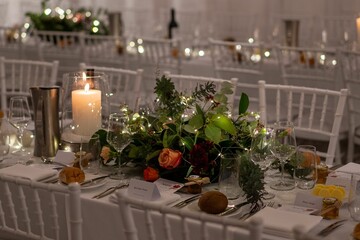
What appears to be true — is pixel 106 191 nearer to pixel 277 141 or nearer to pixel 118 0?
pixel 277 141

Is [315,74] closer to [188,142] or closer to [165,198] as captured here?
[188,142]

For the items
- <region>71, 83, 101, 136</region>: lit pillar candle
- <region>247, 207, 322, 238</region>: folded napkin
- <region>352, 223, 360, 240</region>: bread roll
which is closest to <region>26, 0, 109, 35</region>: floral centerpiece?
<region>71, 83, 101, 136</region>: lit pillar candle

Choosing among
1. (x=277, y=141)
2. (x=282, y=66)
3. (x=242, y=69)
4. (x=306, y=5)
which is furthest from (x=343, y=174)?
(x=306, y=5)

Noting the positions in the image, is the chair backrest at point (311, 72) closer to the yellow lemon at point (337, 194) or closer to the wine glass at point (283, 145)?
the wine glass at point (283, 145)

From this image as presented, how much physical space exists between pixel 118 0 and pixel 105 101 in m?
6.25

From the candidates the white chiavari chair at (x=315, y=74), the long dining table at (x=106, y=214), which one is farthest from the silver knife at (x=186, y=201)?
the white chiavari chair at (x=315, y=74)

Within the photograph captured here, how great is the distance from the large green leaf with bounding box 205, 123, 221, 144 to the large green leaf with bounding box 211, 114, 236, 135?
0.02 metres

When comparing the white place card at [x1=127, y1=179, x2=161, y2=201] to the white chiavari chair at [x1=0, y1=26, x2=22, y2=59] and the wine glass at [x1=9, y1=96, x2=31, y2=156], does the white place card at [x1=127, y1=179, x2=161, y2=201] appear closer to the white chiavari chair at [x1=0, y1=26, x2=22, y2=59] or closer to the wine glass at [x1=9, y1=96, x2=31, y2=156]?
the wine glass at [x1=9, y1=96, x2=31, y2=156]

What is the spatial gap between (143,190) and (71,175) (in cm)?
29

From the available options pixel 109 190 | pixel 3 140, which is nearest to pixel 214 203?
pixel 109 190

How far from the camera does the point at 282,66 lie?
4.07m

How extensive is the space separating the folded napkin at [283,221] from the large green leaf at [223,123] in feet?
1.19

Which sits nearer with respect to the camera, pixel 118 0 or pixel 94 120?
pixel 94 120

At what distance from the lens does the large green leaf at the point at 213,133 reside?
2113 millimetres
